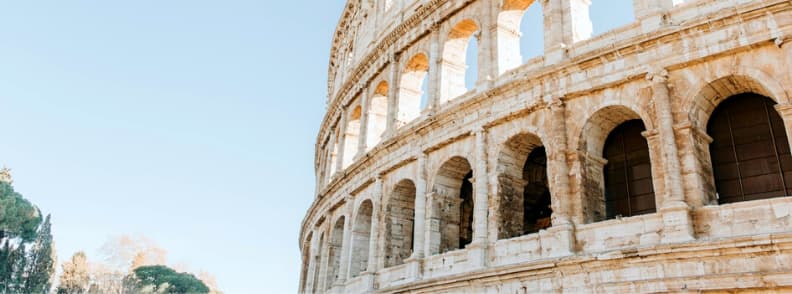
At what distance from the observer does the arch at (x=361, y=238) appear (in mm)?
13680

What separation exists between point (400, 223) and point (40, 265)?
29.2 m

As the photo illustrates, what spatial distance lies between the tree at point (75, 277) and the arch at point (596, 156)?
35986mm

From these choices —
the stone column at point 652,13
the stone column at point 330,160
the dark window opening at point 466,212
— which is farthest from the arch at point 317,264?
the stone column at point 652,13

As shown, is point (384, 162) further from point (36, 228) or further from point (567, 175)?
point (36, 228)

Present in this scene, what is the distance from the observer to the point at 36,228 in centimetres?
3478

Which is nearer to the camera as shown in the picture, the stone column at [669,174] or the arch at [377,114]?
the stone column at [669,174]

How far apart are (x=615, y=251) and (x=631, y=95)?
2.56 m

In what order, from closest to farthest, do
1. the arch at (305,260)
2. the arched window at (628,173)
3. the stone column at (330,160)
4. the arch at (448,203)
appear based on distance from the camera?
1. the arched window at (628,173)
2. the arch at (448,203)
3. the stone column at (330,160)
4. the arch at (305,260)

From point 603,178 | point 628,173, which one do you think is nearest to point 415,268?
point 603,178

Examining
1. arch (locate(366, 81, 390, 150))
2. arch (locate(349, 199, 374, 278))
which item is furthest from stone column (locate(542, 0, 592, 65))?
arch (locate(349, 199, 374, 278))

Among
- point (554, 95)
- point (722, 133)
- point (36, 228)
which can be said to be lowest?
point (722, 133)

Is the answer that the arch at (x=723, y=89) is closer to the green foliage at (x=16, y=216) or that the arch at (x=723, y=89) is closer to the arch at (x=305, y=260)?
the arch at (x=305, y=260)

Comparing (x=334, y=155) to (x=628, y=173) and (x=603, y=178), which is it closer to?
(x=603, y=178)

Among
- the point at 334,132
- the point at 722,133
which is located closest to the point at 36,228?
the point at 334,132
